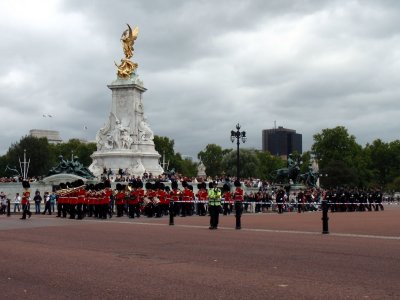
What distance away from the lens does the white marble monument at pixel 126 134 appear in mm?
59875

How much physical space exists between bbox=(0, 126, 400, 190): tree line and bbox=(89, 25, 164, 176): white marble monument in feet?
125

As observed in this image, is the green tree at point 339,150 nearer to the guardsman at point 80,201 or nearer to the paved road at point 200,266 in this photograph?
the guardsman at point 80,201

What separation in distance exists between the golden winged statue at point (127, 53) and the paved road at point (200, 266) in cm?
4518

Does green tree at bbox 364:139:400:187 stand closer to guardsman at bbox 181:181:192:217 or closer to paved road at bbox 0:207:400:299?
guardsman at bbox 181:181:192:217

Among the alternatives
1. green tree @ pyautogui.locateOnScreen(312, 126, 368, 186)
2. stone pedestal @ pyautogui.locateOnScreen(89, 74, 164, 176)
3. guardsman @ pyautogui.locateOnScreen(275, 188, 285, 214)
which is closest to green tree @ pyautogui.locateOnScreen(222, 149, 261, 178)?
green tree @ pyautogui.locateOnScreen(312, 126, 368, 186)

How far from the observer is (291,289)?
9.00 m

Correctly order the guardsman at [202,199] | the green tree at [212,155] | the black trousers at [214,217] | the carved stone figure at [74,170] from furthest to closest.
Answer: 1. the green tree at [212,155]
2. the carved stone figure at [74,170]
3. the guardsman at [202,199]
4. the black trousers at [214,217]

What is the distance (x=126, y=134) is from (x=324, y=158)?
65.4m

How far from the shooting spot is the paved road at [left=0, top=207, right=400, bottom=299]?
8.84 meters

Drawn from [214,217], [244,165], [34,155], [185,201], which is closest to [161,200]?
[185,201]

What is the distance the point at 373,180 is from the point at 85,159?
56907 millimetres

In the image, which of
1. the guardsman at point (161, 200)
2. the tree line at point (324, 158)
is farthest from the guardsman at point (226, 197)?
the tree line at point (324, 158)

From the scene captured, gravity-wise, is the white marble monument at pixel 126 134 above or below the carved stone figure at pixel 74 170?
above

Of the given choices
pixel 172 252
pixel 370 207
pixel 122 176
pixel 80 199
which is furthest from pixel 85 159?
pixel 172 252
